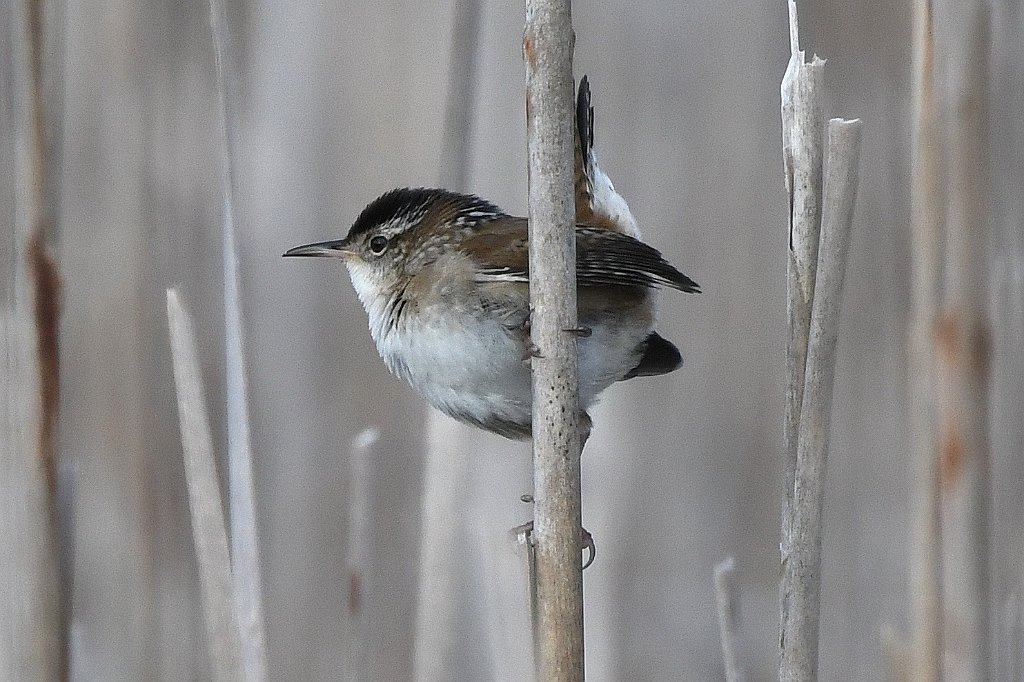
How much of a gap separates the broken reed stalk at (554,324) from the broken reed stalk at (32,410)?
2.09 ft

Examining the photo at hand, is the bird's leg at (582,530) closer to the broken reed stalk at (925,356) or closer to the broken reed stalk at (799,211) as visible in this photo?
the broken reed stalk at (799,211)

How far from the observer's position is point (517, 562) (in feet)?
7.29

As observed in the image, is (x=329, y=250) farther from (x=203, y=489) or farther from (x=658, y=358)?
(x=203, y=489)

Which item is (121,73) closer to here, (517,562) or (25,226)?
(25,226)

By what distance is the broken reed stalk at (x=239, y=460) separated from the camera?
161cm

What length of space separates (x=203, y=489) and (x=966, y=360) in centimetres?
109

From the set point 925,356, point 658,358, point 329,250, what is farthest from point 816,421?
point 329,250

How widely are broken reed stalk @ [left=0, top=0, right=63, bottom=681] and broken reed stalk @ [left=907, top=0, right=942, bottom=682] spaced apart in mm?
1148

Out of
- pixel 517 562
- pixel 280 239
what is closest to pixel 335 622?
pixel 517 562

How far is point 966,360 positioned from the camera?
161 cm

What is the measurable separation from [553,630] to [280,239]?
5.81ft

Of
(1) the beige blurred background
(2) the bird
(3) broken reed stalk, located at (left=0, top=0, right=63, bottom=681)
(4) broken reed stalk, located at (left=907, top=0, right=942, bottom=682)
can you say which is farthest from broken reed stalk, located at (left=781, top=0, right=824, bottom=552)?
(1) the beige blurred background

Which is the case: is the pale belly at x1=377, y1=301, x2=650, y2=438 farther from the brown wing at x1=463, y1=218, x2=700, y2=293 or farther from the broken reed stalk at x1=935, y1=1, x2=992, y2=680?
the broken reed stalk at x1=935, y1=1, x2=992, y2=680

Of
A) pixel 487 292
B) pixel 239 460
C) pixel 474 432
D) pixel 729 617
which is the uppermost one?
pixel 487 292
